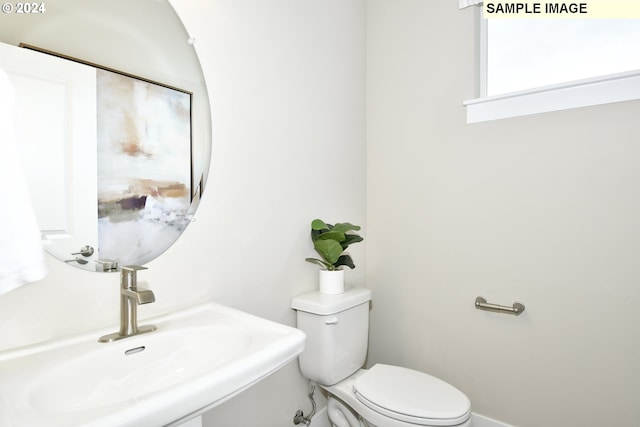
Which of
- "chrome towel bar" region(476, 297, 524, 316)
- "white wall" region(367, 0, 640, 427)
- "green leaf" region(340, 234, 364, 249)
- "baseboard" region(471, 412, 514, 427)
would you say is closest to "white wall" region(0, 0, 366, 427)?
"green leaf" region(340, 234, 364, 249)

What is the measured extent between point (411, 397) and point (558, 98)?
1.30 m

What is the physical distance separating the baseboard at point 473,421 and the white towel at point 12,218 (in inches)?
55.0

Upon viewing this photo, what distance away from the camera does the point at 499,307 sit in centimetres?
155

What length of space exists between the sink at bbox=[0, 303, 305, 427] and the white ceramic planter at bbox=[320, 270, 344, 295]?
0.54m

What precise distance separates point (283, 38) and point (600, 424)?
6.47 ft

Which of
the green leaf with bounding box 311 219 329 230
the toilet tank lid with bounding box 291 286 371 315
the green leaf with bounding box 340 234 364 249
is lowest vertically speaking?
the toilet tank lid with bounding box 291 286 371 315

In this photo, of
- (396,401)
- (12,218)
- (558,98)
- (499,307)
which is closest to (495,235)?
(499,307)

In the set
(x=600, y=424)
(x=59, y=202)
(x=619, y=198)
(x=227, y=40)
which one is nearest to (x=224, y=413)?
(x=59, y=202)

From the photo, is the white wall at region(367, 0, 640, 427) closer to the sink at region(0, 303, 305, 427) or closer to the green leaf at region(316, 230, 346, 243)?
the green leaf at region(316, 230, 346, 243)

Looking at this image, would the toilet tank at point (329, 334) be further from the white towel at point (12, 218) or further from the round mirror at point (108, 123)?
the white towel at point (12, 218)

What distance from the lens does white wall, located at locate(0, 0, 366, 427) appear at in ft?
3.13

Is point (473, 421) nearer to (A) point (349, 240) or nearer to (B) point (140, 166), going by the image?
(A) point (349, 240)

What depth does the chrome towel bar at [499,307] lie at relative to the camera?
4.94 ft

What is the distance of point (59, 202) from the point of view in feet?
2.95
